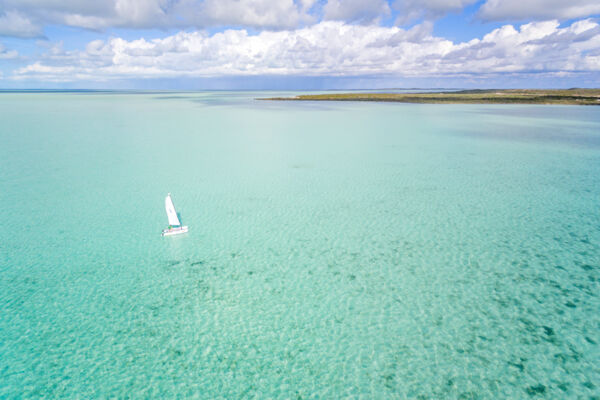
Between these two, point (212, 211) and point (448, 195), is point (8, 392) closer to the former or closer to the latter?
point (212, 211)

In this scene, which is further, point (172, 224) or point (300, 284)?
point (172, 224)

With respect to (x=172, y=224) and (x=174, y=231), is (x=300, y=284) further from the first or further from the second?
(x=172, y=224)

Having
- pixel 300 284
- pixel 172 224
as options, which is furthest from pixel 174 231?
pixel 300 284

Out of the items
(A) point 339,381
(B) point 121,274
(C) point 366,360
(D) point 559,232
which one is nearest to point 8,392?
(B) point 121,274

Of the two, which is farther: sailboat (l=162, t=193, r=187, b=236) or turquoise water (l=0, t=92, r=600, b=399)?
sailboat (l=162, t=193, r=187, b=236)

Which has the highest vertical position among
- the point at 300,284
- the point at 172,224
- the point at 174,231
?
the point at 172,224

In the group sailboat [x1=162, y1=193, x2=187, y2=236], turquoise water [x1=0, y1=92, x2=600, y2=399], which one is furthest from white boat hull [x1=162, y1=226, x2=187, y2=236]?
turquoise water [x1=0, y1=92, x2=600, y2=399]

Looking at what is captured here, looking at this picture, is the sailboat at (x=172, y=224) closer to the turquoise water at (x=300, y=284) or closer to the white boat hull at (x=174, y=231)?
the white boat hull at (x=174, y=231)

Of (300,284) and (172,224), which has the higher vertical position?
(172,224)

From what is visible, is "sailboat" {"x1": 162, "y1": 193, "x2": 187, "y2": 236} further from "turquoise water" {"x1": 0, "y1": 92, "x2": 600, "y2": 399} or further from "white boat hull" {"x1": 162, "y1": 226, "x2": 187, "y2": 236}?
"turquoise water" {"x1": 0, "y1": 92, "x2": 600, "y2": 399}
